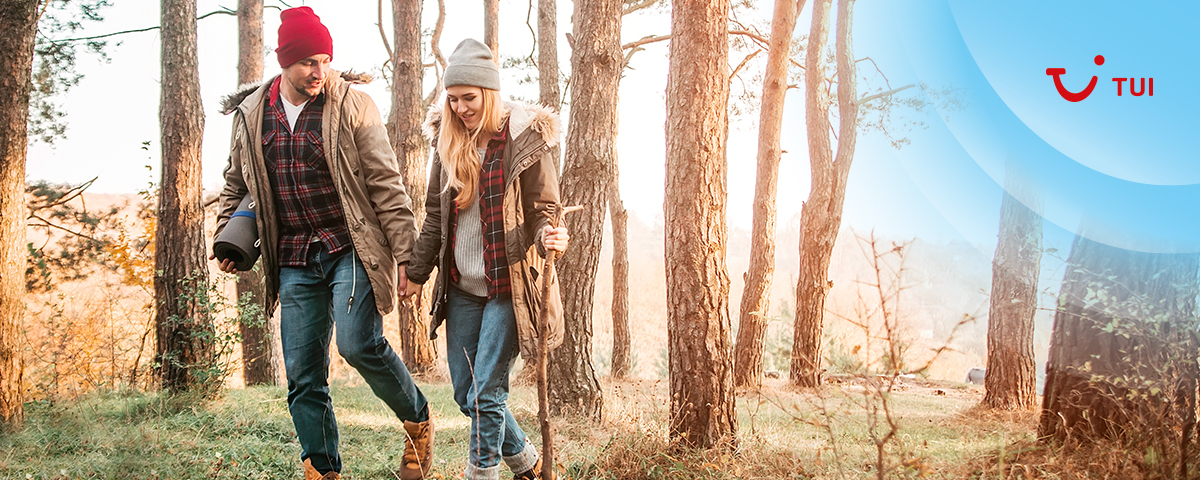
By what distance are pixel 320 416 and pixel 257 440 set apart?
1.25 meters

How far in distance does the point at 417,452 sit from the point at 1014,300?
638cm

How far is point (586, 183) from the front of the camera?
5.30 m

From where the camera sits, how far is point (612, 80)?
5.52m

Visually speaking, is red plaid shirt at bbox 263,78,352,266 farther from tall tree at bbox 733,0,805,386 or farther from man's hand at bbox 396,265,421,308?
tall tree at bbox 733,0,805,386

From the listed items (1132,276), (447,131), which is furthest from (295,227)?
(1132,276)

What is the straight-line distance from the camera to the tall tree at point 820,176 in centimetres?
932

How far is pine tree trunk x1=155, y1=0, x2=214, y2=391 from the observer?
5.40 m

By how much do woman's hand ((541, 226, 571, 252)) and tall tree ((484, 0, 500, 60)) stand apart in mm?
9030

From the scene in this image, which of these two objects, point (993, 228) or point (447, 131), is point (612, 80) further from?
point (993, 228)

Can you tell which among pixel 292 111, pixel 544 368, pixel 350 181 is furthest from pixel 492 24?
pixel 544 368

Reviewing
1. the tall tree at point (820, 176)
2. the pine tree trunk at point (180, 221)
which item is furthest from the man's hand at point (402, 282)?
the tall tree at point (820, 176)

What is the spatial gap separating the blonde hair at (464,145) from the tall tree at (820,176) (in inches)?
276

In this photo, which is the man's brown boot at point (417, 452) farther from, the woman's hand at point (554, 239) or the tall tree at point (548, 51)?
the tall tree at point (548, 51)

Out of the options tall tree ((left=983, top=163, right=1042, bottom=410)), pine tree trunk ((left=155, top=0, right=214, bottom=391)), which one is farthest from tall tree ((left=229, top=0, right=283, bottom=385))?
tall tree ((left=983, top=163, right=1042, bottom=410))
